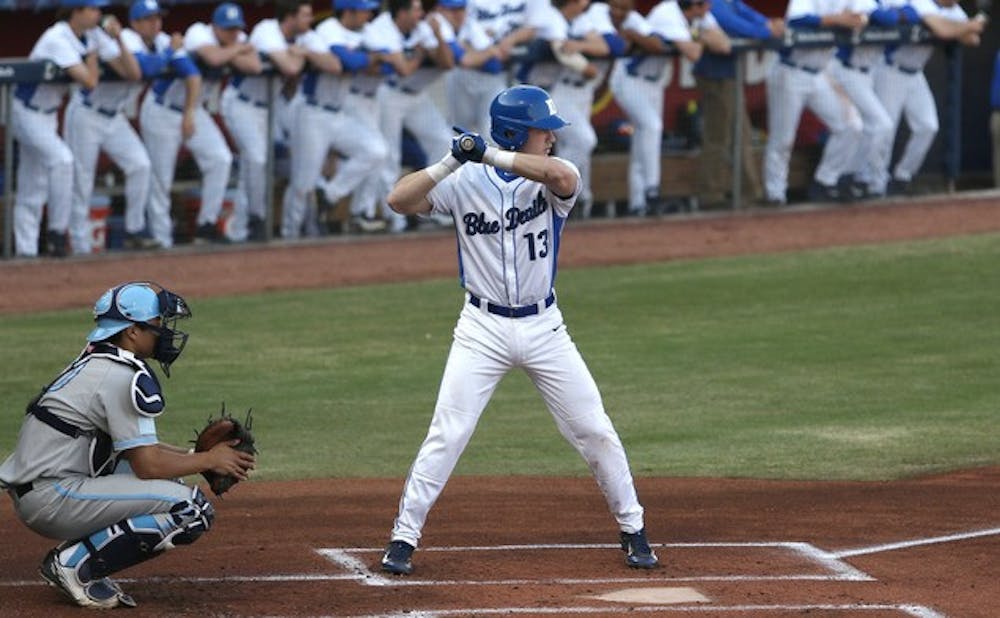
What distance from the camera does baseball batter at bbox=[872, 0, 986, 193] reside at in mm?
18406

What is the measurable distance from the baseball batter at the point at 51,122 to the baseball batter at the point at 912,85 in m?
7.36

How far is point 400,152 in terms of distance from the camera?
1692 cm

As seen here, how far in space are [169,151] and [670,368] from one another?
16.5 feet

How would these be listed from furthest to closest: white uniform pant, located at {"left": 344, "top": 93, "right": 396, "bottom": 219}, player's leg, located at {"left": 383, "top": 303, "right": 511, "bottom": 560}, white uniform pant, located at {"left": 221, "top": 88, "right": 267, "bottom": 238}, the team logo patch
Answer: white uniform pant, located at {"left": 344, "top": 93, "right": 396, "bottom": 219}
white uniform pant, located at {"left": 221, "top": 88, "right": 267, "bottom": 238}
player's leg, located at {"left": 383, "top": 303, "right": 511, "bottom": 560}
the team logo patch

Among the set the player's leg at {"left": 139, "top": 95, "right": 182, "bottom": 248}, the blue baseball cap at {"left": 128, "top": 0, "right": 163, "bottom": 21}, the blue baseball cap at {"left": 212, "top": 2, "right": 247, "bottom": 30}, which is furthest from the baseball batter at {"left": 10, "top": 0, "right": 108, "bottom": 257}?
the blue baseball cap at {"left": 212, "top": 2, "right": 247, "bottom": 30}

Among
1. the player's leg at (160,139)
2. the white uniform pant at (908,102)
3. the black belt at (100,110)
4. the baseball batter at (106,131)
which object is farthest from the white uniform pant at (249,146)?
the white uniform pant at (908,102)

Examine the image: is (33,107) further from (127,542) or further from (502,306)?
(127,542)

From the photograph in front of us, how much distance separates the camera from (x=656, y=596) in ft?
22.6

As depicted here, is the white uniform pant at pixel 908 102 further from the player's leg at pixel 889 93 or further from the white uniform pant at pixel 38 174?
the white uniform pant at pixel 38 174

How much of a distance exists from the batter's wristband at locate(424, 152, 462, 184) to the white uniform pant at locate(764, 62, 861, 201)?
1109 cm

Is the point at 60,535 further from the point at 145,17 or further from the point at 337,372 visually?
the point at 145,17

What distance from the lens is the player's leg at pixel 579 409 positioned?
23.7 feet

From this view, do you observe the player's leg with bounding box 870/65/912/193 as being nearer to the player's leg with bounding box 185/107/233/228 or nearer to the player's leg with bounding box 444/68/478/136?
the player's leg with bounding box 444/68/478/136

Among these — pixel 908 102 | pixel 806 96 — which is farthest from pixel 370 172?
pixel 908 102
